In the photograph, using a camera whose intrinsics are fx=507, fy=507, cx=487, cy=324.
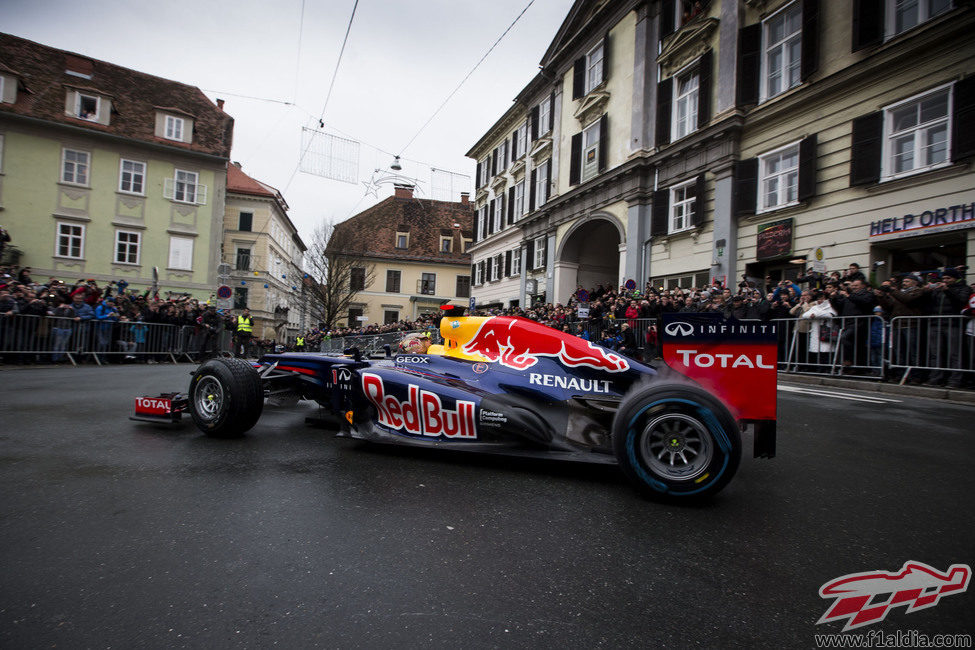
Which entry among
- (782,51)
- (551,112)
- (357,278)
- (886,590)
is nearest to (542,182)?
(551,112)

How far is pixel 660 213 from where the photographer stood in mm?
17672

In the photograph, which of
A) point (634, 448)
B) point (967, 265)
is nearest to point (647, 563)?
point (634, 448)

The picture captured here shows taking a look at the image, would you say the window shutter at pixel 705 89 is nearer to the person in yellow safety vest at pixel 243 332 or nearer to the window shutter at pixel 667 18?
the window shutter at pixel 667 18

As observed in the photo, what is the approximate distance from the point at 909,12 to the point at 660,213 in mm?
7925

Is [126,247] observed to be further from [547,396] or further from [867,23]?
[867,23]

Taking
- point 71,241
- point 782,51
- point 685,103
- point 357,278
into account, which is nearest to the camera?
point 782,51

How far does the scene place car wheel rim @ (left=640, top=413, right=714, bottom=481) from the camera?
306 centimetres

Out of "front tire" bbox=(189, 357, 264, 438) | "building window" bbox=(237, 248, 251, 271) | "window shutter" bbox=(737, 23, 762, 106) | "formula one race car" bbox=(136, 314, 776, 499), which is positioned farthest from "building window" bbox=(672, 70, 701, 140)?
"building window" bbox=(237, 248, 251, 271)

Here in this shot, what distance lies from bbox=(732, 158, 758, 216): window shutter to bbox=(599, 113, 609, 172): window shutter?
675 centimetres

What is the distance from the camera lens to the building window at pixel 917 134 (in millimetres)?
10375

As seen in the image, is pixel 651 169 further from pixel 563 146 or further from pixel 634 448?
pixel 634 448

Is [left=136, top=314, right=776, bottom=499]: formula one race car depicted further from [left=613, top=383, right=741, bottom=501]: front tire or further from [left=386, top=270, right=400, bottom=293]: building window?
[left=386, top=270, right=400, bottom=293]: building window

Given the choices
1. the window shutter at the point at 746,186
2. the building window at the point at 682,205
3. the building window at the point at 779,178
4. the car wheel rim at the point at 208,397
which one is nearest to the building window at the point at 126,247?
the building window at the point at 682,205

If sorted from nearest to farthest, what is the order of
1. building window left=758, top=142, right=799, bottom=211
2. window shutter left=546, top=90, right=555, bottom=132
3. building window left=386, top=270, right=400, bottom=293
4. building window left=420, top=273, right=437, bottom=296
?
1. building window left=758, top=142, right=799, bottom=211
2. window shutter left=546, top=90, right=555, bottom=132
3. building window left=386, top=270, right=400, bottom=293
4. building window left=420, top=273, right=437, bottom=296
